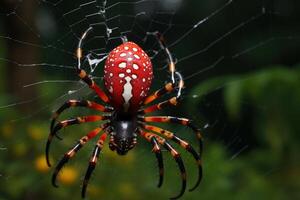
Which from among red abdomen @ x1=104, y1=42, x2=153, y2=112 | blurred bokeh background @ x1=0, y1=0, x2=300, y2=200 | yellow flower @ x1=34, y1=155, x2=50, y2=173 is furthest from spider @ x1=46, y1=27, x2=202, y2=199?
yellow flower @ x1=34, y1=155, x2=50, y2=173

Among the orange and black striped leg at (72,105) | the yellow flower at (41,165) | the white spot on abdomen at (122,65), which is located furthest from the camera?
the yellow flower at (41,165)

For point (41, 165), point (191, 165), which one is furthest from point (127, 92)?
point (191, 165)

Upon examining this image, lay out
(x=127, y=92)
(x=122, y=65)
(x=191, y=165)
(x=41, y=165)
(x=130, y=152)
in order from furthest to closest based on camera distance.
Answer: (x=191, y=165), (x=130, y=152), (x=41, y=165), (x=127, y=92), (x=122, y=65)

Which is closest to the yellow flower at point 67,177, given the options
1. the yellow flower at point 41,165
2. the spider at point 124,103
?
the yellow flower at point 41,165

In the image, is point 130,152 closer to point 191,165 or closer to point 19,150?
point 191,165

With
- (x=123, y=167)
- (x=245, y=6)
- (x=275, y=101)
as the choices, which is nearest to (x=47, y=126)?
(x=123, y=167)

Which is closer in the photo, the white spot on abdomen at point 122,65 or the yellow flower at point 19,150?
the white spot on abdomen at point 122,65

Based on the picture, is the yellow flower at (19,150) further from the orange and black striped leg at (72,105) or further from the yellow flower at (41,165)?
the orange and black striped leg at (72,105)

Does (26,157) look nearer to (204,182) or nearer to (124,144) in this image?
(124,144)
